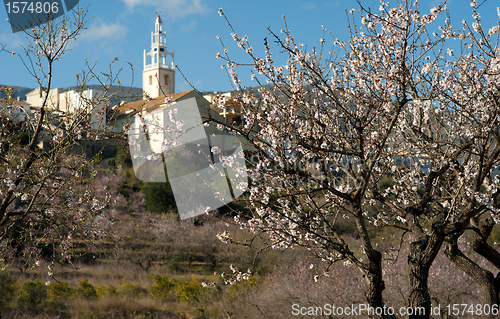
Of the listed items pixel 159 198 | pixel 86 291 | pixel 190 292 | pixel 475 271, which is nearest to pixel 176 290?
pixel 190 292

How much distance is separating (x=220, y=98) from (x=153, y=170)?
19.8m

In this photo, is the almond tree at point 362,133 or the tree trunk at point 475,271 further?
the tree trunk at point 475,271

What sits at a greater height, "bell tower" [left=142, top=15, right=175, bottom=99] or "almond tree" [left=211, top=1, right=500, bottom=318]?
"bell tower" [left=142, top=15, right=175, bottom=99]

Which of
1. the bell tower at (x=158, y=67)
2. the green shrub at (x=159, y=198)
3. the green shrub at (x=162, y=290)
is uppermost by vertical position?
the bell tower at (x=158, y=67)

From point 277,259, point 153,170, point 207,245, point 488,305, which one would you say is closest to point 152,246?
point 207,245

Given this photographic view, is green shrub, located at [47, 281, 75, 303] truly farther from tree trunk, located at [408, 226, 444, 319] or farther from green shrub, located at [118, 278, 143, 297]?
tree trunk, located at [408, 226, 444, 319]

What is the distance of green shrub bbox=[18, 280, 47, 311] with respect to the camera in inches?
408

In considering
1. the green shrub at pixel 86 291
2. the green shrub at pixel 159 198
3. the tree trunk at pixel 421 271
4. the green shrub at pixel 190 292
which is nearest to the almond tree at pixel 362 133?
the tree trunk at pixel 421 271

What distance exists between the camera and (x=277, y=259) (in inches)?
509

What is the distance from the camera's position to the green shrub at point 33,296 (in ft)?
34.0

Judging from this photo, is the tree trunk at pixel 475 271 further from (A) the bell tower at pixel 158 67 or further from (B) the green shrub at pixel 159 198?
(A) the bell tower at pixel 158 67

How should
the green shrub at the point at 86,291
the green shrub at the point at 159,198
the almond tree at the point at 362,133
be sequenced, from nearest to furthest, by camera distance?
1. the almond tree at the point at 362,133
2. the green shrub at the point at 86,291
3. the green shrub at the point at 159,198

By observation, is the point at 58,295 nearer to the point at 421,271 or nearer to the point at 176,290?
the point at 176,290

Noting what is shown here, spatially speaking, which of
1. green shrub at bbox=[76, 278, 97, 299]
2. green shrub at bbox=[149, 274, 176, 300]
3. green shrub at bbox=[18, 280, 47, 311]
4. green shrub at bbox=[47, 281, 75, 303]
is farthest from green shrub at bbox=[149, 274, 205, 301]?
green shrub at bbox=[18, 280, 47, 311]
